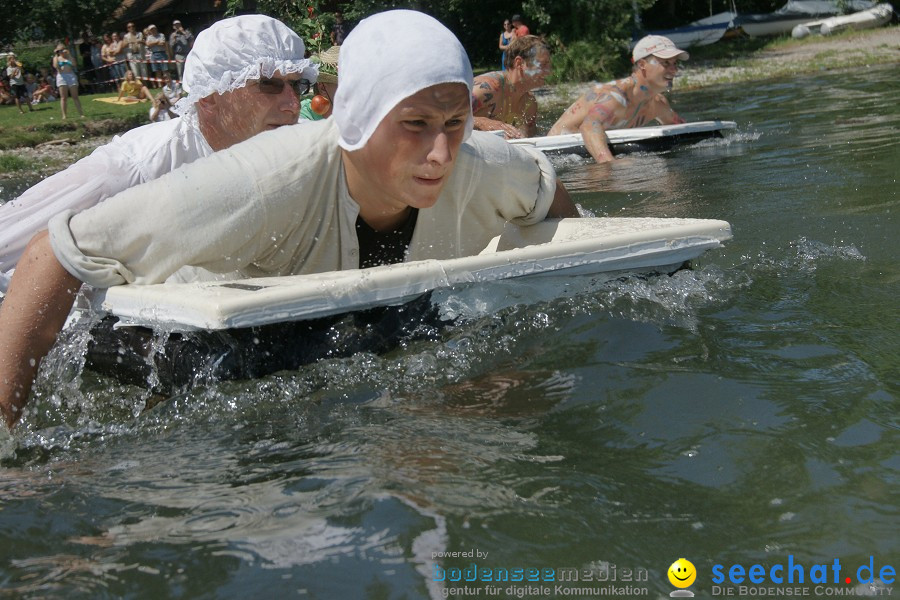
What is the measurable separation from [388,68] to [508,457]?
1.09 meters

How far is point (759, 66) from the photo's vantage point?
66.2ft

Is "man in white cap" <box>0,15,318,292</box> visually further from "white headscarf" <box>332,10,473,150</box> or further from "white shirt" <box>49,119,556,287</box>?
"white headscarf" <box>332,10,473,150</box>

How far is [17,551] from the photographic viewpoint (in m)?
2.17

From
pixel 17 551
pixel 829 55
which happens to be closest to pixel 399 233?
pixel 17 551

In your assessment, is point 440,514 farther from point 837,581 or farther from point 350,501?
point 837,581

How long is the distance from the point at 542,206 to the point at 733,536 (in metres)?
1.82

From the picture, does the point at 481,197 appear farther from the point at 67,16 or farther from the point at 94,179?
the point at 67,16

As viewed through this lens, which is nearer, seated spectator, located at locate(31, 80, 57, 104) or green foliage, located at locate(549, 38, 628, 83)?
green foliage, located at locate(549, 38, 628, 83)

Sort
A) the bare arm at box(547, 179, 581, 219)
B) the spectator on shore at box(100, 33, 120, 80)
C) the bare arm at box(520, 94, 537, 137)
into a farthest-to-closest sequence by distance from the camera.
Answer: the spectator on shore at box(100, 33, 120, 80) → the bare arm at box(520, 94, 537, 137) → the bare arm at box(547, 179, 581, 219)

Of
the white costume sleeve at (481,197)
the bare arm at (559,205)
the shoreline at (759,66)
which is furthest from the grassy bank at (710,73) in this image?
the white costume sleeve at (481,197)

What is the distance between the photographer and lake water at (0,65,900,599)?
2.02 m

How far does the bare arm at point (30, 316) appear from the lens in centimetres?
279

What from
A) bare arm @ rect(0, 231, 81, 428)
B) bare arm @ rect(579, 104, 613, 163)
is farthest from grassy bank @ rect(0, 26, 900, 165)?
bare arm @ rect(0, 231, 81, 428)

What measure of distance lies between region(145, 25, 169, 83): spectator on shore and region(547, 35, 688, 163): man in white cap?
12.7 m
